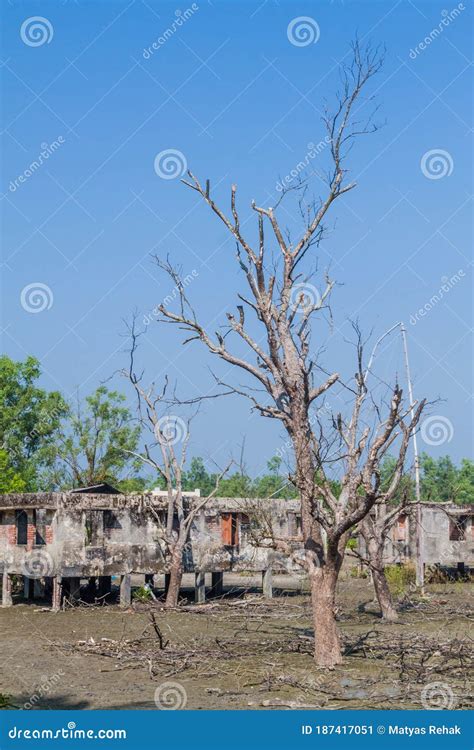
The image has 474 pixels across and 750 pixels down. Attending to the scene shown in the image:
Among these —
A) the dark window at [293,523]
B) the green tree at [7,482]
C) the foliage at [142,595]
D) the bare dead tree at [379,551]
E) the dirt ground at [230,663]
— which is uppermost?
the green tree at [7,482]

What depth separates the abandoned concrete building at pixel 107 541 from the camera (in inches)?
1025

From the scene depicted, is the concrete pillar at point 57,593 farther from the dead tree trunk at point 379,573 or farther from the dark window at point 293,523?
the dark window at point 293,523

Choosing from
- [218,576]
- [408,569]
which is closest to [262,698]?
[218,576]

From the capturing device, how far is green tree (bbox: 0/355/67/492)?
45875 millimetres

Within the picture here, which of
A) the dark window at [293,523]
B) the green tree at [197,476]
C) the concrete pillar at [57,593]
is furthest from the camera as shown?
the green tree at [197,476]

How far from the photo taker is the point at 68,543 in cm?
2594

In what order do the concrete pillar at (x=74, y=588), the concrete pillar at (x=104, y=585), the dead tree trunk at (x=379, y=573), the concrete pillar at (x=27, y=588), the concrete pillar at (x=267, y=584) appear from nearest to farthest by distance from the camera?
the dead tree trunk at (x=379, y=573)
the concrete pillar at (x=74, y=588)
the concrete pillar at (x=104, y=585)
the concrete pillar at (x=27, y=588)
the concrete pillar at (x=267, y=584)

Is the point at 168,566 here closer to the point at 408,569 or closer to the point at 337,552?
the point at 408,569

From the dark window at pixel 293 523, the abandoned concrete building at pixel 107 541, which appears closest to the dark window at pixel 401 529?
the dark window at pixel 293 523

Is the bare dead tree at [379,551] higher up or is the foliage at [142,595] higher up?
the bare dead tree at [379,551]

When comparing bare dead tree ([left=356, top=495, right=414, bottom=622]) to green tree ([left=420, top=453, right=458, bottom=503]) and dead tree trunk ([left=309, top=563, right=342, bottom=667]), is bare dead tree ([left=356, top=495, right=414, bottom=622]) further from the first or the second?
green tree ([left=420, top=453, right=458, bottom=503])

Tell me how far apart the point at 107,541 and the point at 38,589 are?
4.19 metres

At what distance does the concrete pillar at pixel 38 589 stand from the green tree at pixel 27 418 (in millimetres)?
15273

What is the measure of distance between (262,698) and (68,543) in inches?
519
